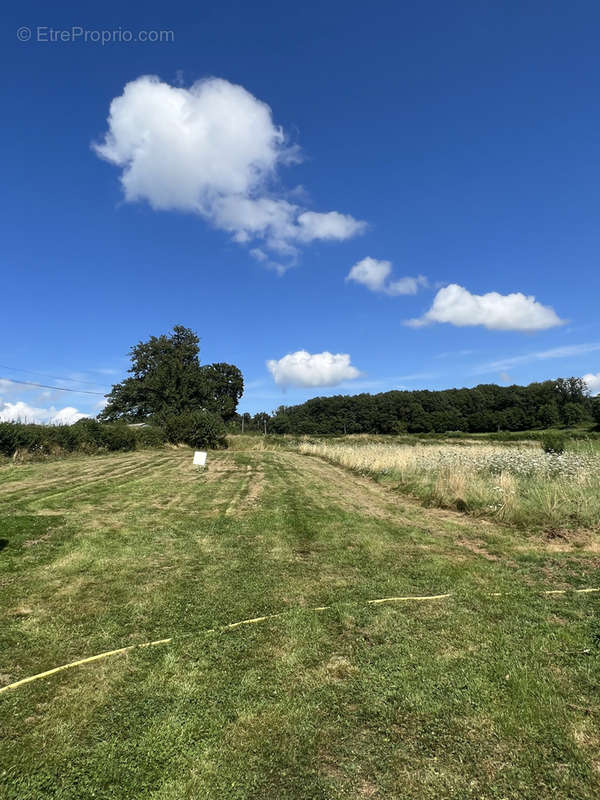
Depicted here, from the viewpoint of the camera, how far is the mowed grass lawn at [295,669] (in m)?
2.13

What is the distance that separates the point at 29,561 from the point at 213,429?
24.0 metres

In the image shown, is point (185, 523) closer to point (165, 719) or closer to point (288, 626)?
point (288, 626)

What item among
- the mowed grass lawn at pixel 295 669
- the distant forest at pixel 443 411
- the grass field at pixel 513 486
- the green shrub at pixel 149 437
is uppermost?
the distant forest at pixel 443 411

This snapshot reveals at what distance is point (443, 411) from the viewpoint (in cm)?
8362

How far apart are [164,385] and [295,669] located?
48.2m

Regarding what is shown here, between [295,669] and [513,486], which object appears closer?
[295,669]

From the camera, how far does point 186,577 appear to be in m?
4.87

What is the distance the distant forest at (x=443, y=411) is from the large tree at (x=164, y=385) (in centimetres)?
2740

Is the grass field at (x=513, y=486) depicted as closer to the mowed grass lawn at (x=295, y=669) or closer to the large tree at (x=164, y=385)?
the mowed grass lawn at (x=295, y=669)

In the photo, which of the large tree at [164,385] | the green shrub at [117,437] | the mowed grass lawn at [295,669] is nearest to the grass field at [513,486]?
the mowed grass lawn at [295,669]

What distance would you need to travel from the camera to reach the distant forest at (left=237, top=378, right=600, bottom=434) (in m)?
76.8

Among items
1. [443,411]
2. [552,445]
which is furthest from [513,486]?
[443,411]

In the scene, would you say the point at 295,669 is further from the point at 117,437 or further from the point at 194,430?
the point at 194,430

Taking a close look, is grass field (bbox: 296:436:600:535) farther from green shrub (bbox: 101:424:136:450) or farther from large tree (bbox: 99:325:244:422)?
large tree (bbox: 99:325:244:422)
